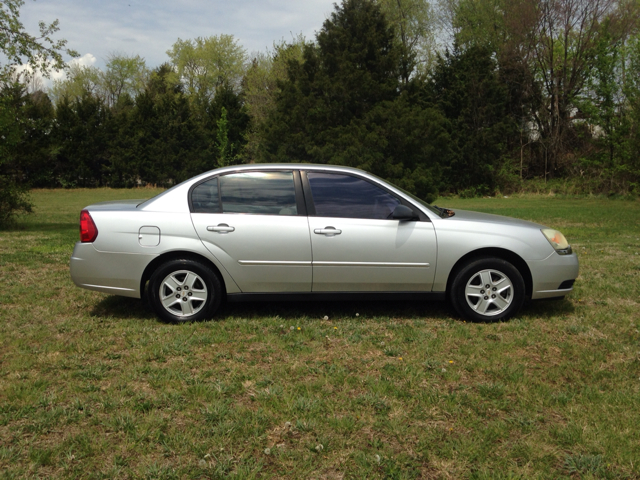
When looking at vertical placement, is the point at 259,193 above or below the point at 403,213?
above

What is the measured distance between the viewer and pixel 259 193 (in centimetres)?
559

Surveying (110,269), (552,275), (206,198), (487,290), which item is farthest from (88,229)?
(552,275)

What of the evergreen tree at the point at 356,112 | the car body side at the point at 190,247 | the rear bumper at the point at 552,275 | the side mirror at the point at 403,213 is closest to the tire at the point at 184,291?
the car body side at the point at 190,247

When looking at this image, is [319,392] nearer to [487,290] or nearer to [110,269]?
[487,290]

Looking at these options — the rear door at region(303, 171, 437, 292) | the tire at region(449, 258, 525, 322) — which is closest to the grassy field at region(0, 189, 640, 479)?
the tire at region(449, 258, 525, 322)

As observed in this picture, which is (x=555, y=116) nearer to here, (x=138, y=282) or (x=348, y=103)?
(x=348, y=103)

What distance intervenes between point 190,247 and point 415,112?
19.3 m

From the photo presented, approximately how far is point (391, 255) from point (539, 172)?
33.7 meters

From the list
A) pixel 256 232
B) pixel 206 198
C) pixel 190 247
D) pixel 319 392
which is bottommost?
pixel 319 392

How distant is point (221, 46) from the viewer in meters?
58.7

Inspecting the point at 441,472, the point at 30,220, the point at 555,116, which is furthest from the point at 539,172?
the point at 441,472

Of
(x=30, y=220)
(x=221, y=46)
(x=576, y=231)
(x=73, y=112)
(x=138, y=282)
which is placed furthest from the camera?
(x=221, y=46)

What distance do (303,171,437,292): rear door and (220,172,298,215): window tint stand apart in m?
0.24

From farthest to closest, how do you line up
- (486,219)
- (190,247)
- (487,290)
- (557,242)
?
1. (486,219)
2. (557,242)
3. (487,290)
4. (190,247)
